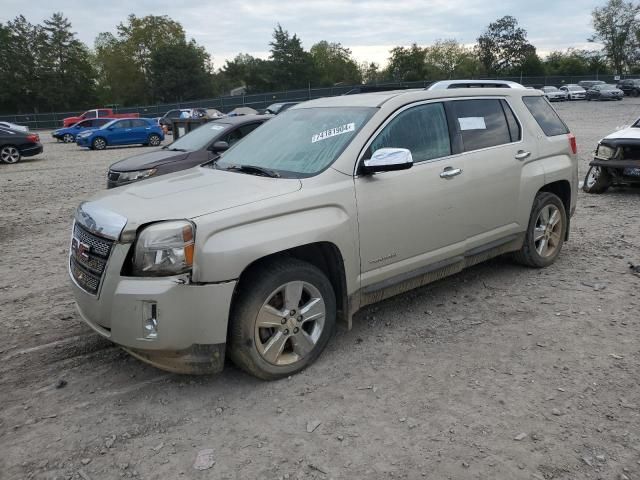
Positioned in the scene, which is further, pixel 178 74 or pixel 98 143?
pixel 178 74

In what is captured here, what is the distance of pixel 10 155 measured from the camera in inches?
742

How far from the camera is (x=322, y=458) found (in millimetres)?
2857

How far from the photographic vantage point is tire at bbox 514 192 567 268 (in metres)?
5.39

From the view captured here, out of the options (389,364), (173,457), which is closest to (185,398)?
(173,457)

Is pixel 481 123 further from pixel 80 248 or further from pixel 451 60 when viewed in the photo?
pixel 451 60

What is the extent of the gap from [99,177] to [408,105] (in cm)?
1194

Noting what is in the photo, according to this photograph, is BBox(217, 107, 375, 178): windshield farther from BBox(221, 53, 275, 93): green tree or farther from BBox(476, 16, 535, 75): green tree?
BBox(476, 16, 535, 75): green tree

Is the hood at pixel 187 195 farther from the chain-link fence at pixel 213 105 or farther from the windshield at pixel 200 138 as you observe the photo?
the chain-link fence at pixel 213 105

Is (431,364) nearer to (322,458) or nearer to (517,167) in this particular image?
Result: (322,458)

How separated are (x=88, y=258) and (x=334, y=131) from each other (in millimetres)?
1955

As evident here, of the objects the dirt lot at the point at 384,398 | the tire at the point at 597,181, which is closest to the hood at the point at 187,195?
the dirt lot at the point at 384,398

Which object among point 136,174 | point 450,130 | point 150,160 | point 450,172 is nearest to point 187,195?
point 450,172

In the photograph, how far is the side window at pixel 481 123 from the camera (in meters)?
4.66

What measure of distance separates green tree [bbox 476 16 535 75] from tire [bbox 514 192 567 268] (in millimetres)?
87478
